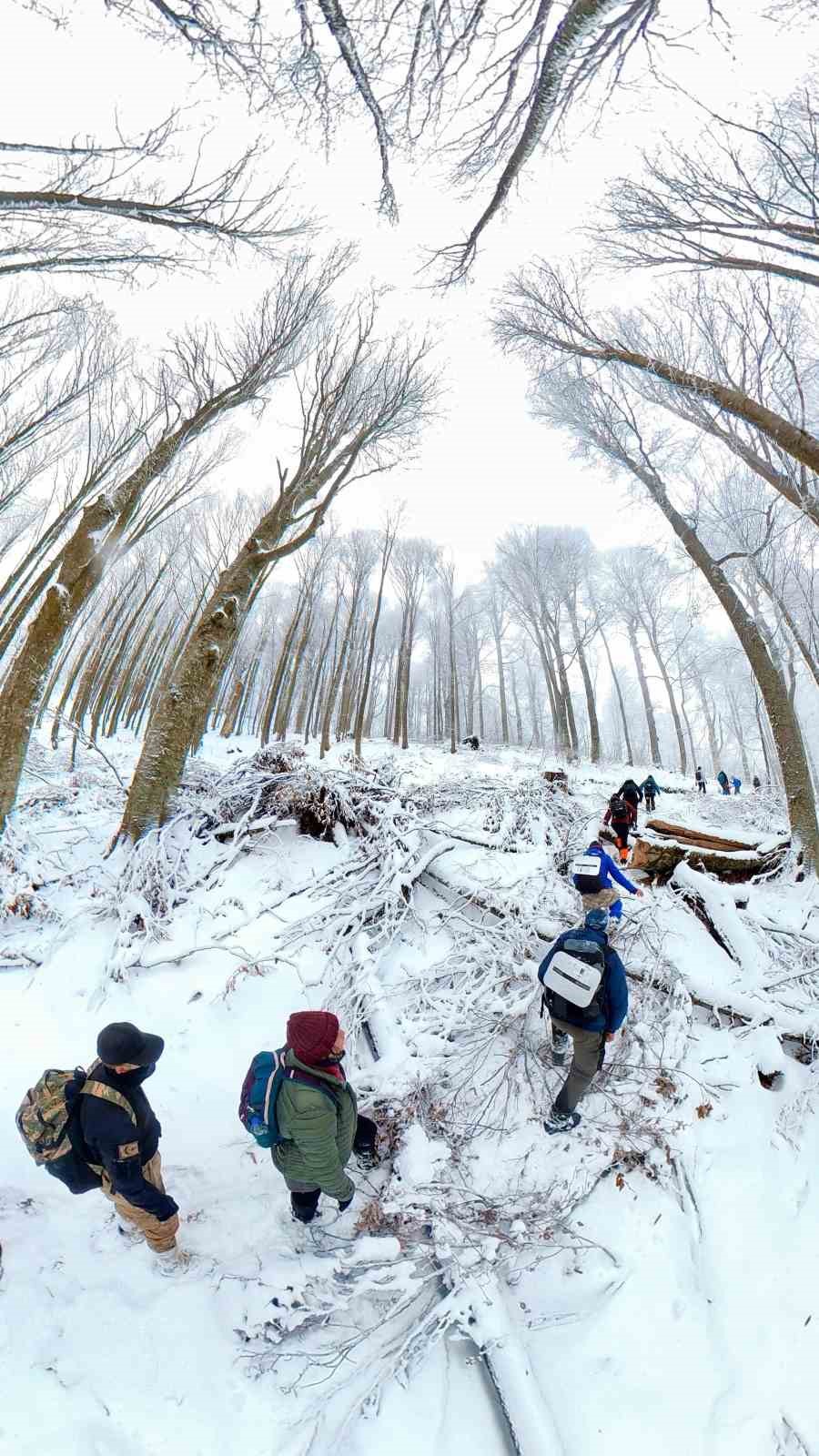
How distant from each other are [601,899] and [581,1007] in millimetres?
817

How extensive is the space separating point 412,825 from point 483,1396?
3594 mm

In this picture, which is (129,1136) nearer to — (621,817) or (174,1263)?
(174,1263)

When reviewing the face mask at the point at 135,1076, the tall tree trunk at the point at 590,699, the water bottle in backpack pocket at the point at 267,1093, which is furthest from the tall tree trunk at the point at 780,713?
the tall tree trunk at the point at 590,699

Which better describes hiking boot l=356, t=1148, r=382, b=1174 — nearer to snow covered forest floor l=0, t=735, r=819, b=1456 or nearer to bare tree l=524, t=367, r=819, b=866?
snow covered forest floor l=0, t=735, r=819, b=1456

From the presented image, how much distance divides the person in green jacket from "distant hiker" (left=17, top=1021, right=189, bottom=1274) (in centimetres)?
58

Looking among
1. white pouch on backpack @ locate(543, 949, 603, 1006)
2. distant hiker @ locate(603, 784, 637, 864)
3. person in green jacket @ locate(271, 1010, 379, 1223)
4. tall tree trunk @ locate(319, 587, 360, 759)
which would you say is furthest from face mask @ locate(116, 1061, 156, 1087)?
tall tree trunk @ locate(319, 587, 360, 759)

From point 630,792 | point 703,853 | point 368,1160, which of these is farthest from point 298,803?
point 630,792

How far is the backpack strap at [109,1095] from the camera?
7.69ft

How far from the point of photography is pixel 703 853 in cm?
640

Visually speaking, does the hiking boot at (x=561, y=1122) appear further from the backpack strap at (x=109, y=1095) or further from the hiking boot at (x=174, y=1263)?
the backpack strap at (x=109, y=1095)

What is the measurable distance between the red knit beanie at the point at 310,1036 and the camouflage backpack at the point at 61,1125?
788mm

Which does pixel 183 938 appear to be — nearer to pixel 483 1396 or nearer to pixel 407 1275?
pixel 407 1275

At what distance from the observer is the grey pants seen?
325 centimetres

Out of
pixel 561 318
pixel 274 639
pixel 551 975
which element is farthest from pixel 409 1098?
pixel 274 639
